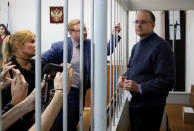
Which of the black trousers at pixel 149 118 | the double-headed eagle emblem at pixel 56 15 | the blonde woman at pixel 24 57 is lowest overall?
the black trousers at pixel 149 118

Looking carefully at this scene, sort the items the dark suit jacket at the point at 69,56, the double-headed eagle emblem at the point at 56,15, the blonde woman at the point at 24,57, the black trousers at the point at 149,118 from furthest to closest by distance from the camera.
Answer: the black trousers at the point at 149,118, the double-headed eagle emblem at the point at 56,15, the dark suit jacket at the point at 69,56, the blonde woman at the point at 24,57

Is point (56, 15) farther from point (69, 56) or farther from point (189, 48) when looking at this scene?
point (189, 48)

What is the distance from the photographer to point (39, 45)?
0.56 metres

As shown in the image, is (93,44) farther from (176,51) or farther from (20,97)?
(176,51)

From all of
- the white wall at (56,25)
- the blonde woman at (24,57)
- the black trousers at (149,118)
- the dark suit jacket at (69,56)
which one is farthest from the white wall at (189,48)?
the blonde woman at (24,57)

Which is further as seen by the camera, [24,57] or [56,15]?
[56,15]

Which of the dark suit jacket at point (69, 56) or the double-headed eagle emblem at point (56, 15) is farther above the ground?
the double-headed eagle emblem at point (56, 15)

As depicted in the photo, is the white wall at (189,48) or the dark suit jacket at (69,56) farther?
the white wall at (189,48)

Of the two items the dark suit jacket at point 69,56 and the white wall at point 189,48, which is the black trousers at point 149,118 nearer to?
the dark suit jacket at point 69,56

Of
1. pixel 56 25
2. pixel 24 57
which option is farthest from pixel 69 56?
pixel 56 25

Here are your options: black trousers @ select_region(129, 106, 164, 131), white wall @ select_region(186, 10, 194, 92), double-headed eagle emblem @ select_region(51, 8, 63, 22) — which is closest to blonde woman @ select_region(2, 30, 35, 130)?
double-headed eagle emblem @ select_region(51, 8, 63, 22)

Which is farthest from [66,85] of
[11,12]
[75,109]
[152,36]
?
[11,12]

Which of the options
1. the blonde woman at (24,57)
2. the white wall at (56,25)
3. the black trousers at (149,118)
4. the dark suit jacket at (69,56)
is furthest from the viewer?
the white wall at (56,25)

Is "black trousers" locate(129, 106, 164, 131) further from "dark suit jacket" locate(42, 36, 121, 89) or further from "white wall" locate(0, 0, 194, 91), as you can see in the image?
"white wall" locate(0, 0, 194, 91)
